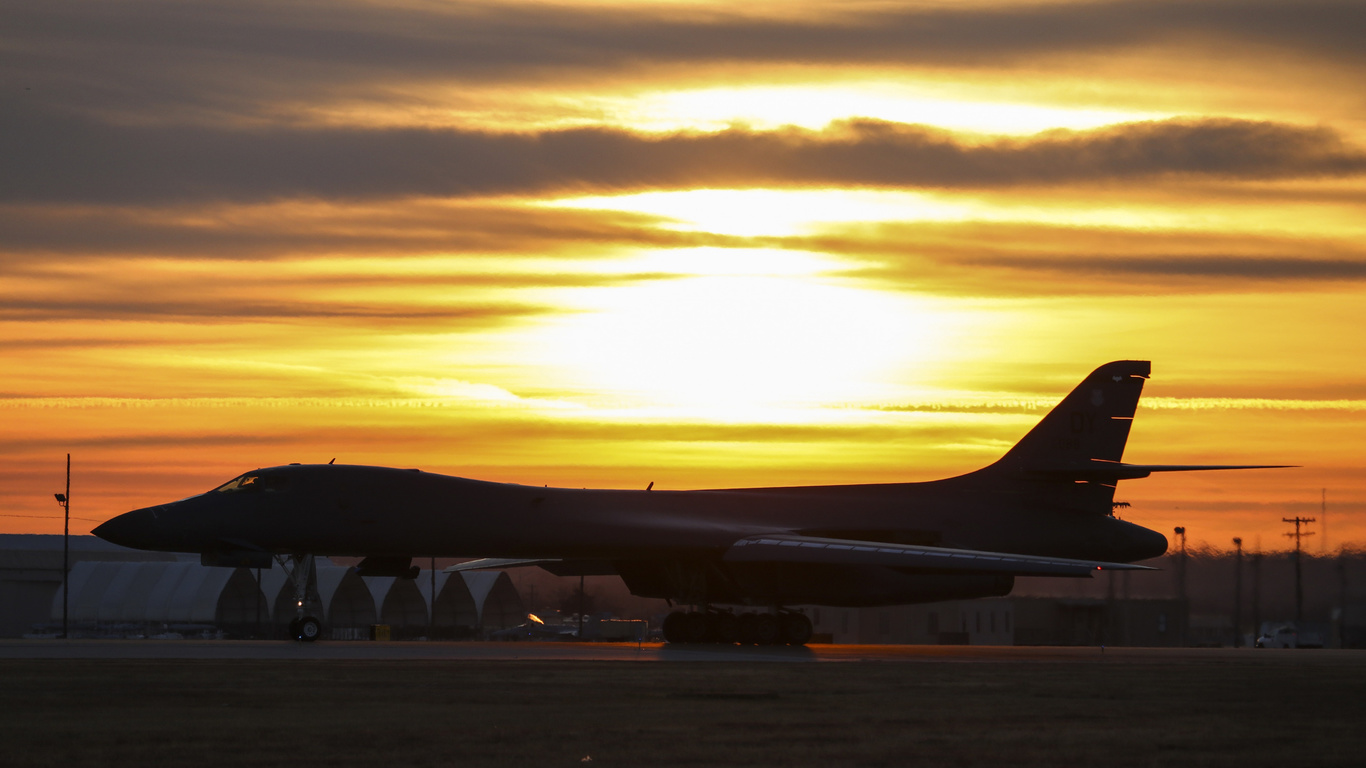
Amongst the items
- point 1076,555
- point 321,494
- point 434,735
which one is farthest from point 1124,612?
point 434,735

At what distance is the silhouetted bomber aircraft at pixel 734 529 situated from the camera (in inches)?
1288

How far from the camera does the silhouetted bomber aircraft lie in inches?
1288

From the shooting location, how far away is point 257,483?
108ft

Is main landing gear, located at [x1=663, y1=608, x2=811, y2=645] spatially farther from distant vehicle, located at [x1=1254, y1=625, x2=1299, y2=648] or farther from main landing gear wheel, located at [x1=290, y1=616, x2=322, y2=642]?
distant vehicle, located at [x1=1254, y1=625, x2=1299, y2=648]

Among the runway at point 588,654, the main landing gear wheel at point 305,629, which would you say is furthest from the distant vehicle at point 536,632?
the runway at point 588,654

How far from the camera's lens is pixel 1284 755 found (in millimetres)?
13039

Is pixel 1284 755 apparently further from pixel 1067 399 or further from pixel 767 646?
pixel 1067 399

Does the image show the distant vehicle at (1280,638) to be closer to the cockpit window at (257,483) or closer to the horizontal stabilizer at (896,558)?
the horizontal stabilizer at (896,558)

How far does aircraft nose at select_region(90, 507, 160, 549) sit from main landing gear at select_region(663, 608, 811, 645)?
11.3 metres

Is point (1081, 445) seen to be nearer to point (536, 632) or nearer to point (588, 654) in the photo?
point (588, 654)

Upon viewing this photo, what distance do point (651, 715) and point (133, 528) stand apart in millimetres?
20483

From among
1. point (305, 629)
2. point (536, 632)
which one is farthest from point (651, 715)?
point (536, 632)

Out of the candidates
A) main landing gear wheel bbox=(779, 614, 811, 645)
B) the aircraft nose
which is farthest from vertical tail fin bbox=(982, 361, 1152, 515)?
the aircraft nose

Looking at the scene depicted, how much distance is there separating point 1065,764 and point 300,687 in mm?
10068
